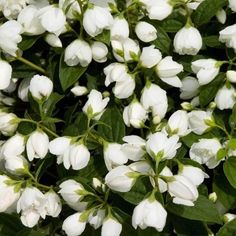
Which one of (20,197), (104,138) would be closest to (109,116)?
(104,138)

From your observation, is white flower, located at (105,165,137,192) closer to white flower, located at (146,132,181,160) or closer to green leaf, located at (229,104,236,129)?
white flower, located at (146,132,181,160)

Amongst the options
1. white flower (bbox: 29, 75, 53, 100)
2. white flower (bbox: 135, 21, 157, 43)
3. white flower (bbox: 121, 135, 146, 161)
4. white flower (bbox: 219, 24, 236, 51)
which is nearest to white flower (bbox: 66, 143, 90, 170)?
white flower (bbox: 121, 135, 146, 161)

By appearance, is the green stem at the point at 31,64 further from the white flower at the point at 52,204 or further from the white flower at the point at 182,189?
the white flower at the point at 182,189

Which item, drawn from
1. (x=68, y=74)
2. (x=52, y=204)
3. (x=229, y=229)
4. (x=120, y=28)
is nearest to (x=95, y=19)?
(x=120, y=28)

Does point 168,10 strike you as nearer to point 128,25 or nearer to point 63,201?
point 128,25

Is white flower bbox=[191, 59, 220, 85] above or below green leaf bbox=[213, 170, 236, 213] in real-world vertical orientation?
above

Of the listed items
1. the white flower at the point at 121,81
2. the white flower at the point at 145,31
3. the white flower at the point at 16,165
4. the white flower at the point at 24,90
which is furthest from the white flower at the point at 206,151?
the white flower at the point at 24,90

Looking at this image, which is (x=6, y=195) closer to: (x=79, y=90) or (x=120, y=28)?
(x=79, y=90)
